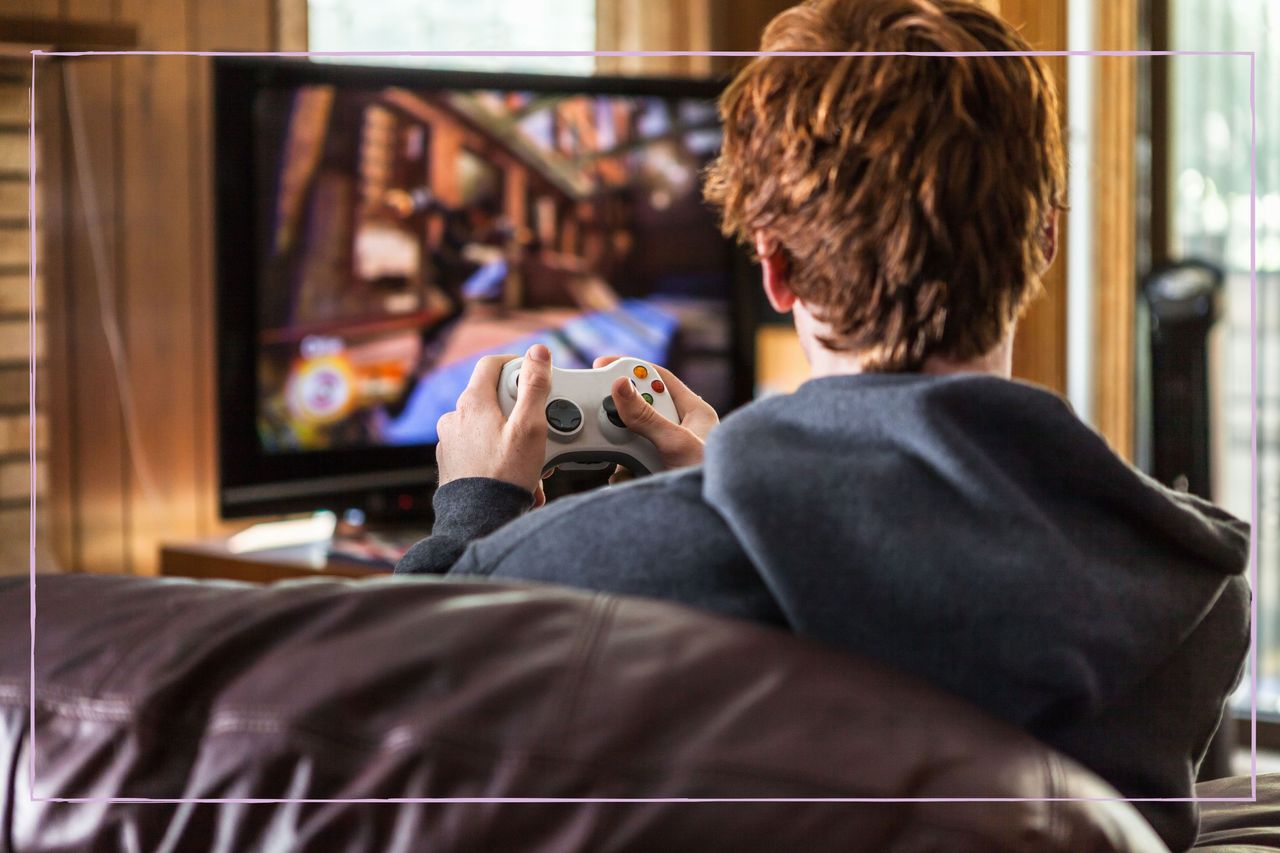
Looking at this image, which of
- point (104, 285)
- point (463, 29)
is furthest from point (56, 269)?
point (463, 29)

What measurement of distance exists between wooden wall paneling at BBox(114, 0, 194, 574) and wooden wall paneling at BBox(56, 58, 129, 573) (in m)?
0.02

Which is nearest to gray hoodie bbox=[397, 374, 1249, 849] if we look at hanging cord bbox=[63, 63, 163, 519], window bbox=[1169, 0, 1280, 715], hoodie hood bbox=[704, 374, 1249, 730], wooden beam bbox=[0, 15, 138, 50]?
hoodie hood bbox=[704, 374, 1249, 730]

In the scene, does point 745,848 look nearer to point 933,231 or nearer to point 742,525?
point 742,525

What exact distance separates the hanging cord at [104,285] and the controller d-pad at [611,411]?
1336 millimetres

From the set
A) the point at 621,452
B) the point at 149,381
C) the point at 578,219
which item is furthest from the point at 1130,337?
the point at 621,452

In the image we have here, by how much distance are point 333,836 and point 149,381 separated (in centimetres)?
162

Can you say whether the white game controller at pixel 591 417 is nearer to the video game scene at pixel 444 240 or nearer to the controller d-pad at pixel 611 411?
the controller d-pad at pixel 611 411

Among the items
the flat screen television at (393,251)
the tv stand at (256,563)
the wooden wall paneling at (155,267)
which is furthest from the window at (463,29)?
the tv stand at (256,563)

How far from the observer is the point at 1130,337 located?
8.86ft

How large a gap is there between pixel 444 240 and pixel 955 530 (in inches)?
56.1

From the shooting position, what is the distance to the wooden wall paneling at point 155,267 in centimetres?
193

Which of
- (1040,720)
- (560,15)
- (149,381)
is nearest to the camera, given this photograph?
(1040,720)

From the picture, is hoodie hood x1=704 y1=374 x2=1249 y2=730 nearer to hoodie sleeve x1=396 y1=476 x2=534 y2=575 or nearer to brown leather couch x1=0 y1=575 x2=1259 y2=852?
brown leather couch x1=0 y1=575 x2=1259 y2=852

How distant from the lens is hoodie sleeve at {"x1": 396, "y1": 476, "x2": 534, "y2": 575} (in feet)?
2.30
